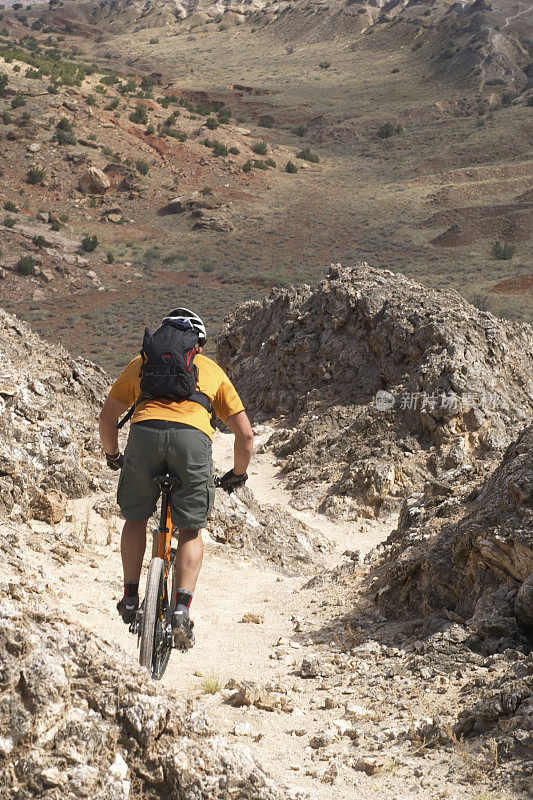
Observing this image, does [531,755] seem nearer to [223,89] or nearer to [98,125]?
[98,125]

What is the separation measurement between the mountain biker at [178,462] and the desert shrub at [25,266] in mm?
32109

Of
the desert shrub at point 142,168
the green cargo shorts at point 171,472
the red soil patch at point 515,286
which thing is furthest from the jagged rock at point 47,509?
the desert shrub at point 142,168

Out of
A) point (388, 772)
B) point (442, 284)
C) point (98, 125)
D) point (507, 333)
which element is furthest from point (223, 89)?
point (388, 772)

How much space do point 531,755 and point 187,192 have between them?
44.6 metres

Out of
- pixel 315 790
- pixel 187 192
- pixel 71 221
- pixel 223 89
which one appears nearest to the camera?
pixel 315 790

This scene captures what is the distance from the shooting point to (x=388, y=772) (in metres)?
2.82

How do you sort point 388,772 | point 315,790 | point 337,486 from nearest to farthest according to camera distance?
point 315,790
point 388,772
point 337,486

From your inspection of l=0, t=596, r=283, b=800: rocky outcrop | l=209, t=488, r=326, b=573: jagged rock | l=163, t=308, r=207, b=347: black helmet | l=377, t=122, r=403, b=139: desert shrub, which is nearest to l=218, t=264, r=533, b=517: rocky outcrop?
l=209, t=488, r=326, b=573: jagged rock

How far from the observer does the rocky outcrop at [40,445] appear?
595cm

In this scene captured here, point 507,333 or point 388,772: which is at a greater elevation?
point 388,772

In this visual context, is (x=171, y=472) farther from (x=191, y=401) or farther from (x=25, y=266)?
(x=25, y=266)

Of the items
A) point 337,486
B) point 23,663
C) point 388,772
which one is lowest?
point 337,486

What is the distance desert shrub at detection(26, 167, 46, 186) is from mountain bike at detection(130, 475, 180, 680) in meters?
41.2

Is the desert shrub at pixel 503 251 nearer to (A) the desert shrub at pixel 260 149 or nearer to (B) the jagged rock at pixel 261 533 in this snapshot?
(A) the desert shrub at pixel 260 149
